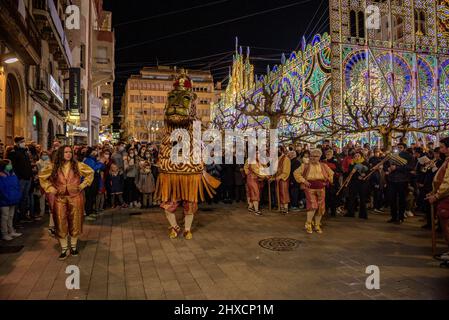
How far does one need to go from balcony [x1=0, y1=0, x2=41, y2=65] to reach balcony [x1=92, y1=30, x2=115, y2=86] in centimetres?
2148

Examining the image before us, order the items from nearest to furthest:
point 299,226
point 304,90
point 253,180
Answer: point 299,226, point 253,180, point 304,90

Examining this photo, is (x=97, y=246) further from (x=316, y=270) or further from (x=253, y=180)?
(x=253, y=180)

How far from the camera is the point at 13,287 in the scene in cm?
401

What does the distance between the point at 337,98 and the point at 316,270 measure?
701 inches

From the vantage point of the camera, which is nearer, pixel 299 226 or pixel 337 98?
pixel 299 226

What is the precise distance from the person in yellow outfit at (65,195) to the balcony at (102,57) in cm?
3103

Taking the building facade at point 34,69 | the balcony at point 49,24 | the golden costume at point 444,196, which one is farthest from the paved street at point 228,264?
the balcony at point 49,24

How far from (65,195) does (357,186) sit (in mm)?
7295

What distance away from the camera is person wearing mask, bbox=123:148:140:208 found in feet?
34.1

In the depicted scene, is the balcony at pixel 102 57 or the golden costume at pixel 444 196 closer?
the golden costume at pixel 444 196

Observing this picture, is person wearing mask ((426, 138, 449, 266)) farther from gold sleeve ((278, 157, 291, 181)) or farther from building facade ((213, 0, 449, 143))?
building facade ((213, 0, 449, 143))

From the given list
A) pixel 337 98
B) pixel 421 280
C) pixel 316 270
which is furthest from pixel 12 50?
pixel 337 98

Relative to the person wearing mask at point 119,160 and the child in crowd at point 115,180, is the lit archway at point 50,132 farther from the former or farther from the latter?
the child in crowd at point 115,180

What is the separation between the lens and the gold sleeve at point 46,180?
515 cm
